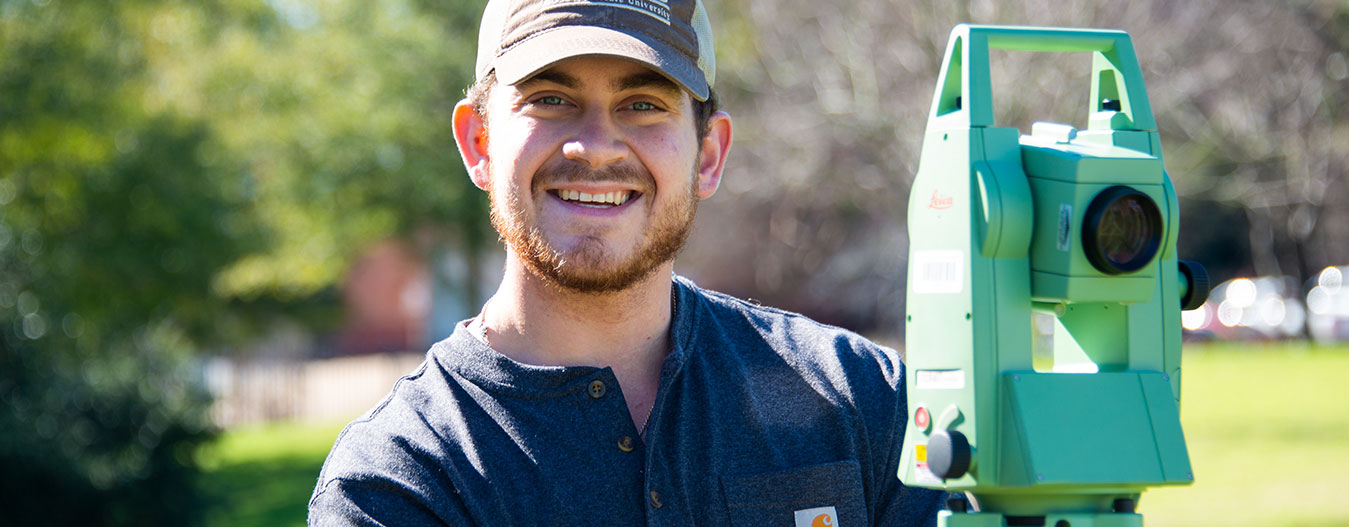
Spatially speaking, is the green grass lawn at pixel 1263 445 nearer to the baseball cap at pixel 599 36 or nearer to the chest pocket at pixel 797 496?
the chest pocket at pixel 797 496

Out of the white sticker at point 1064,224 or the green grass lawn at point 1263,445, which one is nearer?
the white sticker at point 1064,224

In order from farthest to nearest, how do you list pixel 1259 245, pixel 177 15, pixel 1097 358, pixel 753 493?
1. pixel 1259 245
2. pixel 177 15
3. pixel 753 493
4. pixel 1097 358

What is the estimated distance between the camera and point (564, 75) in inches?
107

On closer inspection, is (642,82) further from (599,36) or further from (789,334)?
(789,334)

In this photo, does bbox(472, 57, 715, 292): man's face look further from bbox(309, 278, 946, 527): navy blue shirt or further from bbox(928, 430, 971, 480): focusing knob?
bbox(928, 430, 971, 480): focusing knob

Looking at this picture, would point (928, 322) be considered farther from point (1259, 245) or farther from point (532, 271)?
point (1259, 245)

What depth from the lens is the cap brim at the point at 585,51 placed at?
2.68 m

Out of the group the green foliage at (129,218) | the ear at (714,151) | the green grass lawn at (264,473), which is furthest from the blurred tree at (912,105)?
the ear at (714,151)

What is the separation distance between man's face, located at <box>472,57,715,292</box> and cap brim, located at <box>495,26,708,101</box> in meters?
0.03

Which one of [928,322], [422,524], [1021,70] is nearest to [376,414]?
[422,524]

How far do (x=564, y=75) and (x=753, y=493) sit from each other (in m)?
0.94

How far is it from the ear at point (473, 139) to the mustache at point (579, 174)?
0.35m

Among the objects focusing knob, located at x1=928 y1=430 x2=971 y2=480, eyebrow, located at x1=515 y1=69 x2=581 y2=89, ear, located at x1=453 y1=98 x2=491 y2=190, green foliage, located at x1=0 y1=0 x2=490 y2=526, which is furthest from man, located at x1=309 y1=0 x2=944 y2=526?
green foliage, located at x1=0 y1=0 x2=490 y2=526

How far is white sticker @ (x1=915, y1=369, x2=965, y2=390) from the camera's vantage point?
2.11m
